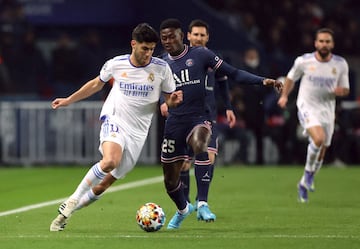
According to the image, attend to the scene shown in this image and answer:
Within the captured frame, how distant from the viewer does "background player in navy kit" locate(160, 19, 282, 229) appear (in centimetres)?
1255

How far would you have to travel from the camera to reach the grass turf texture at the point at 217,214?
11094 mm

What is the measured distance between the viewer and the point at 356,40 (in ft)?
88.9

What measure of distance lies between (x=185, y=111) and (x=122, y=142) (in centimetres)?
133

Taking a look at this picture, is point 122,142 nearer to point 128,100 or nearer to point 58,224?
point 128,100

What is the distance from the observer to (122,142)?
11.9 meters

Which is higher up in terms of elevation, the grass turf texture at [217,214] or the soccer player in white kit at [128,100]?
the soccer player in white kit at [128,100]

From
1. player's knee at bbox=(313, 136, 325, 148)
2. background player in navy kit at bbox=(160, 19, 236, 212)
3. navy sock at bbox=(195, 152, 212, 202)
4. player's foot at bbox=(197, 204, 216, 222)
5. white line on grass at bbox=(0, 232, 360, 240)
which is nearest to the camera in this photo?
white line on grass at bbox=(0, 232, 360, 240)

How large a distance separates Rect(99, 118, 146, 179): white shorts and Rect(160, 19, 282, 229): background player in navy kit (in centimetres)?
66

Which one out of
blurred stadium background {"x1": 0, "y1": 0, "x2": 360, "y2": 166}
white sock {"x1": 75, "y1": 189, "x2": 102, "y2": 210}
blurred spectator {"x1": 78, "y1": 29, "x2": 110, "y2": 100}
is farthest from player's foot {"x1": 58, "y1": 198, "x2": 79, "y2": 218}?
blurred spectator {"x1": 78, "y1": 29, "x2": 110, "y2": 100}

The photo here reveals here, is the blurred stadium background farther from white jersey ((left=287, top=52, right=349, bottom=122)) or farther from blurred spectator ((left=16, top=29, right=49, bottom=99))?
white jersey ((left=287, top=52, right=349, bottom=122))

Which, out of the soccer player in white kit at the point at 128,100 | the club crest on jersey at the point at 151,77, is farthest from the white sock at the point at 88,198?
the club crest on jersey at the point at 151,77

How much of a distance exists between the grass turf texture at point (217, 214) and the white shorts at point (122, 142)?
684 mm

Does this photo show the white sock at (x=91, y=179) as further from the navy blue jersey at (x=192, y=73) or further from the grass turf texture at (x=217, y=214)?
the navy blue jersey at (x=192, y=73)

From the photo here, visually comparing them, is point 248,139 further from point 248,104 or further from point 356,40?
point 356,40
